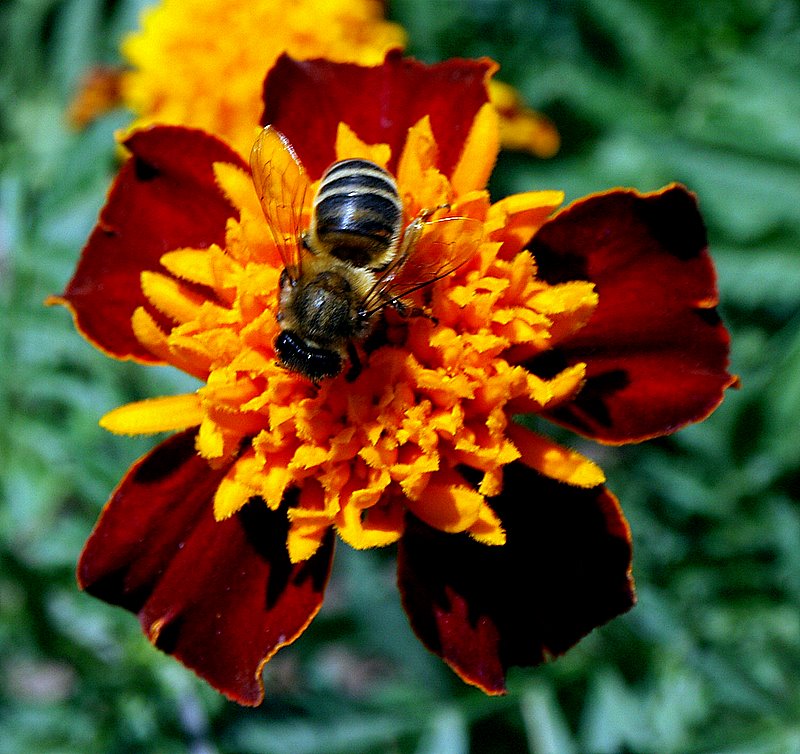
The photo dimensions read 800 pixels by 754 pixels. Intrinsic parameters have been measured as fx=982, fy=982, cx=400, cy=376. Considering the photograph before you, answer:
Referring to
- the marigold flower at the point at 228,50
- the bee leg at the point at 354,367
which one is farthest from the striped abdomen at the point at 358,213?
the marigold flower at the point at 228,50

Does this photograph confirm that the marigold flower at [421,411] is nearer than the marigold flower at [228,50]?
Yes

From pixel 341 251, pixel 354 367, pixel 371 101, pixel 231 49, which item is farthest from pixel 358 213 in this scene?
pixel 231 49

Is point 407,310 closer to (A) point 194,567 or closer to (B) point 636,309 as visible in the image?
(B) point 636,309

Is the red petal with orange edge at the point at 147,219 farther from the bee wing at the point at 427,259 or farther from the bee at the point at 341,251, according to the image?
the bee wing at the point at 427,259

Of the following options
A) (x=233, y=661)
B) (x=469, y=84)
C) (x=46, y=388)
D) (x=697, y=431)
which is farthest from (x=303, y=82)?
(x=697, y=431)

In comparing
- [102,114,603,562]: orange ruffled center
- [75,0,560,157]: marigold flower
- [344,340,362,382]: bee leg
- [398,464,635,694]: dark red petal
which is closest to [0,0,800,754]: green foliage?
[75,0,560,157]: marigold flower

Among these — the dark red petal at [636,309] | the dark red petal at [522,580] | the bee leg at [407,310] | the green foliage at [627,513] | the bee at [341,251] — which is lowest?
the green foliage at [627,513]
